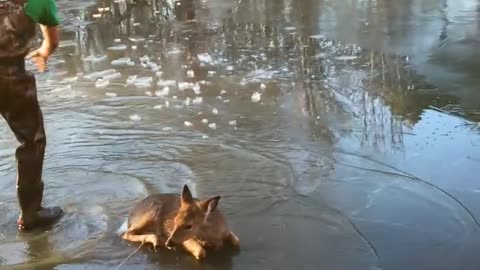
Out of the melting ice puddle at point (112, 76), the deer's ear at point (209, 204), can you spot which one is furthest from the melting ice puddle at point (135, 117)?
the deer's ear at point (209, 204)

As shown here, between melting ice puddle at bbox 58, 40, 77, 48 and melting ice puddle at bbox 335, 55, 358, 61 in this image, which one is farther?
melting ice puddle at bbox 58, 40, 77, 48

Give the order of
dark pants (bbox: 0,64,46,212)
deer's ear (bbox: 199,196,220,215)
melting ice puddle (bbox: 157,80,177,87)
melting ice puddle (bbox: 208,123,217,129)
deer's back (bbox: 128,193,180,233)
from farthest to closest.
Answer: melting ice puddle (bbox: 157,80,177,87)
melting ice puddle (bbox: 208,123,217,129)
dark pants (bbox: 0,64,46,212)
deer's back (bbox: 128,193,180,233)
deer's ear (bbox: 199,196,220,215)

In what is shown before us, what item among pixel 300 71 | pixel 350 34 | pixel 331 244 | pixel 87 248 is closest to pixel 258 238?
pixel 331 244

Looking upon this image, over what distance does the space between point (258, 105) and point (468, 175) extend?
2.34 meters

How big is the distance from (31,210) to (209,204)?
1297mm

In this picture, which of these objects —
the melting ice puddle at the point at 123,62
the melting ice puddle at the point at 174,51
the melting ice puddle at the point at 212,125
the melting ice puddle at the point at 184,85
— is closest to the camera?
the melting ice puddle at the point at 212,125

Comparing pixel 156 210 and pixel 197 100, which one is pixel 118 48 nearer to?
pixel 197 100

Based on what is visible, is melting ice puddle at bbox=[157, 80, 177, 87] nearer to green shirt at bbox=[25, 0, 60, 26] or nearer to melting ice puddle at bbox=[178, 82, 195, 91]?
melting ice puddle at bbox=[178, 82, 195, 91]

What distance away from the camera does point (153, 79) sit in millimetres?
8062

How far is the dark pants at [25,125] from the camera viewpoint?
4.41 m

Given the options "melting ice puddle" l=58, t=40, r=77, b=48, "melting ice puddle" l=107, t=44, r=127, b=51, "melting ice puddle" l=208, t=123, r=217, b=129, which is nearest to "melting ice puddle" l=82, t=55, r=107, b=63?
"melting ice puddle" l=107, t=44, r=127, b=51

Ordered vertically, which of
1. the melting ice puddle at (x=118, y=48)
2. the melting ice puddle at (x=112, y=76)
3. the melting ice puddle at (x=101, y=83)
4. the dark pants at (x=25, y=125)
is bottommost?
the melting ice puddle at (x=101, y=83)

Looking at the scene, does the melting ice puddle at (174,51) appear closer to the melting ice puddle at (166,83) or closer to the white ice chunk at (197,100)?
the melting ice puddle at (166,83)

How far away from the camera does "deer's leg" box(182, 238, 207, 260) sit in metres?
4.07
